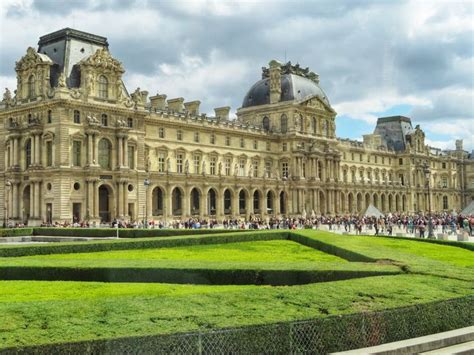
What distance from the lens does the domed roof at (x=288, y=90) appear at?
99.8 metres

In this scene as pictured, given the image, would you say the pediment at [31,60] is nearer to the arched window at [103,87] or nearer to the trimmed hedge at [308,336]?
the arched window at [103,87]

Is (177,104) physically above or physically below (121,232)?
above

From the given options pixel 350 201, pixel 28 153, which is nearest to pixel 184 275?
pixel 28 153

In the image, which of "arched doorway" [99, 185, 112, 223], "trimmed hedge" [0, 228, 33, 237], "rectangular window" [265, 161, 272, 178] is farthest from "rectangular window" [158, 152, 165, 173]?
"trimmed hedge" [0, 228, 33, 237]

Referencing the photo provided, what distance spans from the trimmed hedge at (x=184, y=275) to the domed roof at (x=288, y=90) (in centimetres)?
8130

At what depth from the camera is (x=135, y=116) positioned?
69.7 meters

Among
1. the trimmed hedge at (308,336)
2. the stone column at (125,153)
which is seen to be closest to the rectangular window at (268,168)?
the stone column at (125,153)

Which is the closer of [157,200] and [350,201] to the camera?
[157,200]

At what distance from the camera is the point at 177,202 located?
79.1 metres

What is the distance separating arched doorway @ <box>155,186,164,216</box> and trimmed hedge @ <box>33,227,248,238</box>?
84.5ft

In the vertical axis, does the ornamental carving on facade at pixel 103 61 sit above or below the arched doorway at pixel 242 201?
above

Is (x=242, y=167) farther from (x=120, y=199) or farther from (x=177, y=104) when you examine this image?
(x=120, y=199)

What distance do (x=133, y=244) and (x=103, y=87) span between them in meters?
38.3

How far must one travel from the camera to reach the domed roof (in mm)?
99750
